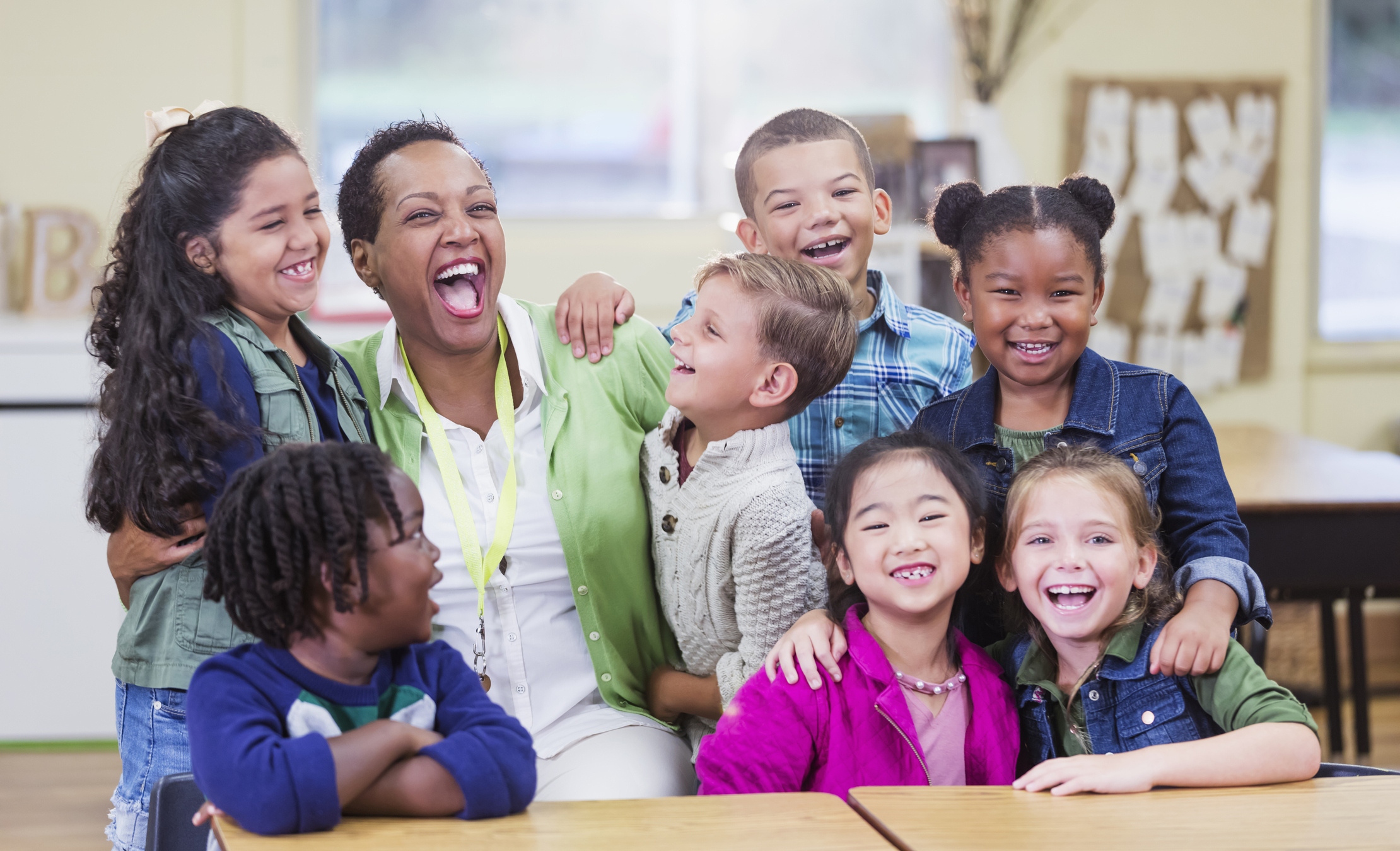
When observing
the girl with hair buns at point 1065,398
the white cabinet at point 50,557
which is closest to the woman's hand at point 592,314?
the girl with hair buns at point 1065,398

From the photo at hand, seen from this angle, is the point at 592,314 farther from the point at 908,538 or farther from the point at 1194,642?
the point at 1194,642

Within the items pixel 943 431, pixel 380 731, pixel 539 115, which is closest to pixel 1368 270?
pixel 539 115

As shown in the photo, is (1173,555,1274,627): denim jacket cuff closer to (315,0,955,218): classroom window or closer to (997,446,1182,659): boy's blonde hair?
(997,446,1182,659): boy's blonde hair

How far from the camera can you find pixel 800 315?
1.71 m

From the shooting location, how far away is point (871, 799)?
1229mm

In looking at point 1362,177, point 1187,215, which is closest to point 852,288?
point 1187,215

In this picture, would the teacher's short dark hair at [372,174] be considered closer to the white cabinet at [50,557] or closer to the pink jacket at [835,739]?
the pink jacket at [835,739]

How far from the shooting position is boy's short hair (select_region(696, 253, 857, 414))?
1707mm

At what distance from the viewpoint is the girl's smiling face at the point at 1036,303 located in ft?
5.42

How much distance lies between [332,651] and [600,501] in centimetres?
66

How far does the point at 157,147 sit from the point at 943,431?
45.2 inches

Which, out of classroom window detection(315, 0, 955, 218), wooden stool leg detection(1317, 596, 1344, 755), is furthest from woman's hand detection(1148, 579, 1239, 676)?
classroom window detection(315, 0, 955, 218)

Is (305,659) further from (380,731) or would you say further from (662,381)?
(662,381)

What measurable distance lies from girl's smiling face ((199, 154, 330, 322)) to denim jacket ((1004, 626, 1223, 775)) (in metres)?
1.10
